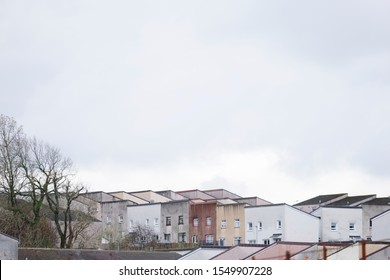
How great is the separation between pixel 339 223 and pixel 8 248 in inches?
430

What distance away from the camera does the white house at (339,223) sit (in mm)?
21812

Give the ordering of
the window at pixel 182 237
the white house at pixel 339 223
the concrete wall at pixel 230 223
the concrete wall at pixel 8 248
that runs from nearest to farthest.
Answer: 1. the concrete wall at pixel 8 248
2. the white house at pixel 339 223
3. the concrete wall at pixel 230 223
4. the window at pixel 182 237

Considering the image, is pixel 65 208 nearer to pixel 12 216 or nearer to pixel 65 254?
pixel 12 216

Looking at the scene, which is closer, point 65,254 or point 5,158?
point 65,254

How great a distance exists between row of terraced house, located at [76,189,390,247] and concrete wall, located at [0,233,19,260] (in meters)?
6.25

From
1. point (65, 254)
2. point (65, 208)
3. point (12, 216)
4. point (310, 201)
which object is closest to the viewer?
point (65, 254)

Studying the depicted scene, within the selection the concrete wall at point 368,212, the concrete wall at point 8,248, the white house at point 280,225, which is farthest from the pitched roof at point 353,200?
the concrete wall at point 8,248

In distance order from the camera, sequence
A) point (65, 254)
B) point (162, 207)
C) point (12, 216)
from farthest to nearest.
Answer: point (162, 207)
point (12, 216)
point (65, 254)

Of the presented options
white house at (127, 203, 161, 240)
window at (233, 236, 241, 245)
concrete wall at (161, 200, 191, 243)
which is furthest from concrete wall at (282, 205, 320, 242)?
white house at (127, 203, 161, 240)

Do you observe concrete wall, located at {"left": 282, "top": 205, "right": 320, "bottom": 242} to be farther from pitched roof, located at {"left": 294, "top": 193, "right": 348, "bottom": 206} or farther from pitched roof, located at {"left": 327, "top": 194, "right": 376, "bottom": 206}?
pitched roof, located at {"left": 294, "top": 193, "right": 348, "bottom": 206}

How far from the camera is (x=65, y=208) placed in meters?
20.4

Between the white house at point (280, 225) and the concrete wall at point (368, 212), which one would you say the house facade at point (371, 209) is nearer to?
the concrete wall at point (368, 212)
